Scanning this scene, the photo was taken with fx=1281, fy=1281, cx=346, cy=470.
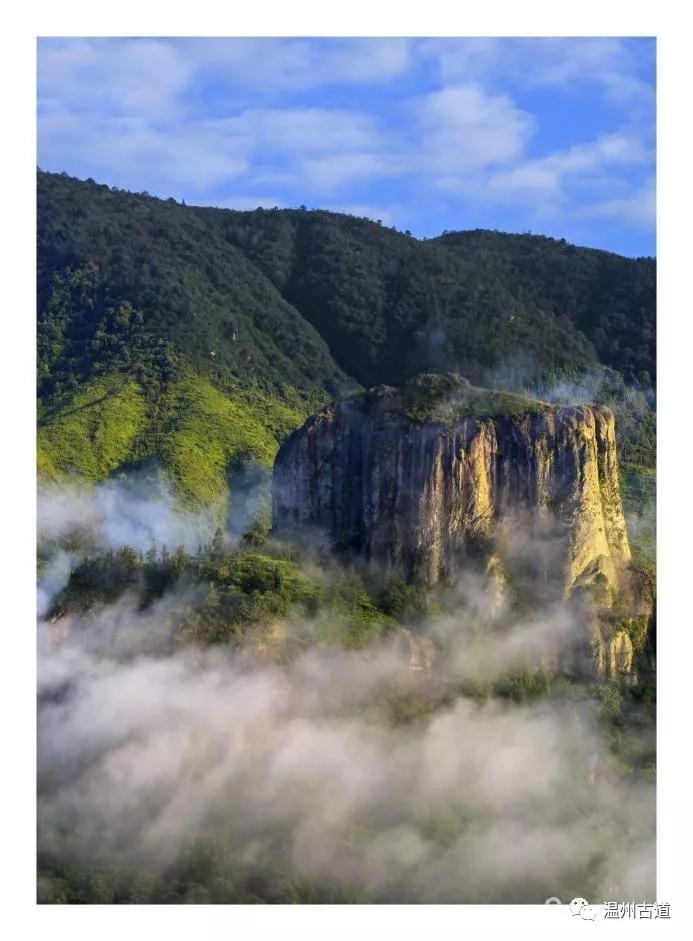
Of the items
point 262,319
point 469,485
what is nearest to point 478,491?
point 469,485

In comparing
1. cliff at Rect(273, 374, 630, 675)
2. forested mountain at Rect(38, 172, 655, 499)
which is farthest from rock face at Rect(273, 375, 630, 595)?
forested mountain at Rect(38, 172, 655, 499)

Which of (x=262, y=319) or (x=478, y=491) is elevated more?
(x=262, y=319)

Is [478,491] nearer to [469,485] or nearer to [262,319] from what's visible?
[469,485]

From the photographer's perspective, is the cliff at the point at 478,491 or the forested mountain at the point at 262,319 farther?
the forested mountain at the point at 262,319

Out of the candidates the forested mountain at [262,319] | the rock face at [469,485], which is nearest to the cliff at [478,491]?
the rock face at [469,485]

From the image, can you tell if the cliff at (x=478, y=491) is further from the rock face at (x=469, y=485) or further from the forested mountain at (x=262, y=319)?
the forested mountain at (x=262, y=319)

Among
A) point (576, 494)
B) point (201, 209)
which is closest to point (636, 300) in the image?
point (201, 209)

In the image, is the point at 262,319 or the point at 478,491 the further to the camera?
the point at 262,319

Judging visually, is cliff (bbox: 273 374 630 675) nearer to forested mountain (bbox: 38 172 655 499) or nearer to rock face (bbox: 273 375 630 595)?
rock face (bbox: 273 375 630 595)
